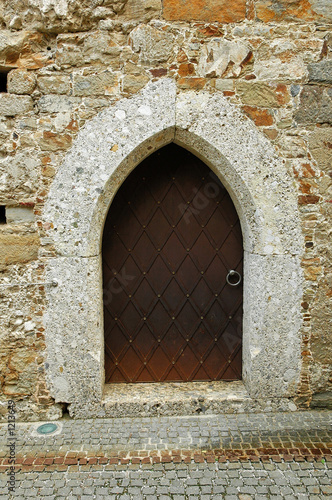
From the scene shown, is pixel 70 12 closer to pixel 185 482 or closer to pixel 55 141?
pixel 55 141

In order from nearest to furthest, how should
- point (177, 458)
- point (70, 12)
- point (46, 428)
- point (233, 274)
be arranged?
1. point (177, 458)
2. point (70, 12)
3. point (46, 428)
4. point (233, 274)

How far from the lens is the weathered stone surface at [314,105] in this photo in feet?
8.98

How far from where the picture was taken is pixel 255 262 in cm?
287

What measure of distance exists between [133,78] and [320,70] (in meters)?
1.40

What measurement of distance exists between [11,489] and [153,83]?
2.88m

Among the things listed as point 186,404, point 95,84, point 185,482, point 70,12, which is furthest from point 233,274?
point 70,12

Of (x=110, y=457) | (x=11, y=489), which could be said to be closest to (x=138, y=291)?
(x=110, y=457)

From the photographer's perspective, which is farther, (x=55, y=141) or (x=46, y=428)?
(x=46, y=428)

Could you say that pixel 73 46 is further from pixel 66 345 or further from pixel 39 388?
pixel 39 388

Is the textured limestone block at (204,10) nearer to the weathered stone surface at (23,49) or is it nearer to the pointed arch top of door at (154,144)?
the pointed arch top of door at (154,144)

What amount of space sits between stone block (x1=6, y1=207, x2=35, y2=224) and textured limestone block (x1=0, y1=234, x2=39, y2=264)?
115 mm

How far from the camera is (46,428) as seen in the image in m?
2.82

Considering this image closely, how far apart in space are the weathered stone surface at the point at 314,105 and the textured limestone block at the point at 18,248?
2215mm

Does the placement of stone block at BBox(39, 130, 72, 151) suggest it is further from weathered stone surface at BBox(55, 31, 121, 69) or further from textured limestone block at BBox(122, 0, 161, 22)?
textured limestone block at BBox(122, 0, 161, 22)
